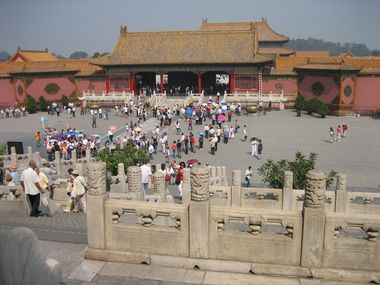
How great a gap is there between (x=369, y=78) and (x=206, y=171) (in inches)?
1459

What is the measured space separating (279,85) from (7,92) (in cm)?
3045

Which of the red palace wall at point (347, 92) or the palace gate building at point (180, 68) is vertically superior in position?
the palace gate building at point (180, 68)

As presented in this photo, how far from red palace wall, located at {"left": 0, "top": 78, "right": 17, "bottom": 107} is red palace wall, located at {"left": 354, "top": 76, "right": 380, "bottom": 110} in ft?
120

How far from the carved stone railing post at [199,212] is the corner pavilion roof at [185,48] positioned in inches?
1541

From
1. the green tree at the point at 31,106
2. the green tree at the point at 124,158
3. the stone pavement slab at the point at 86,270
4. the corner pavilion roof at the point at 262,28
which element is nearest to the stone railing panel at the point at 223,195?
the green tree at the point at 124,158

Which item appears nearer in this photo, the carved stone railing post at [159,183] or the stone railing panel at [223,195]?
the carved stone railing post at [159,183]

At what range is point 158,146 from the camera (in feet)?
91.5

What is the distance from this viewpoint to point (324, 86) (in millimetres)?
40500

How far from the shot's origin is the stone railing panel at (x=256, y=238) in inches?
245

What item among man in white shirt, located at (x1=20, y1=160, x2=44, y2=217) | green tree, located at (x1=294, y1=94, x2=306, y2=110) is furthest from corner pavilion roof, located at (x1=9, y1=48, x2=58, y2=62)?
man in white shirt, located at (x1=20, y1=160, x2=44, y2=217)

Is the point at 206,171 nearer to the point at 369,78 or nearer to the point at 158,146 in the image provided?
the point at 158,146

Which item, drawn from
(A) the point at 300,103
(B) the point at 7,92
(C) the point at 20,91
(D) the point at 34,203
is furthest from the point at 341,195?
(B) the point at 7,92

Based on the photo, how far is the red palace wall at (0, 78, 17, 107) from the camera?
158 feet

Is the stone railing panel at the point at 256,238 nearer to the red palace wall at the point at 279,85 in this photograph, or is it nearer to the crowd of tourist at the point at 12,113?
the red palace wall at the point at 279,85
